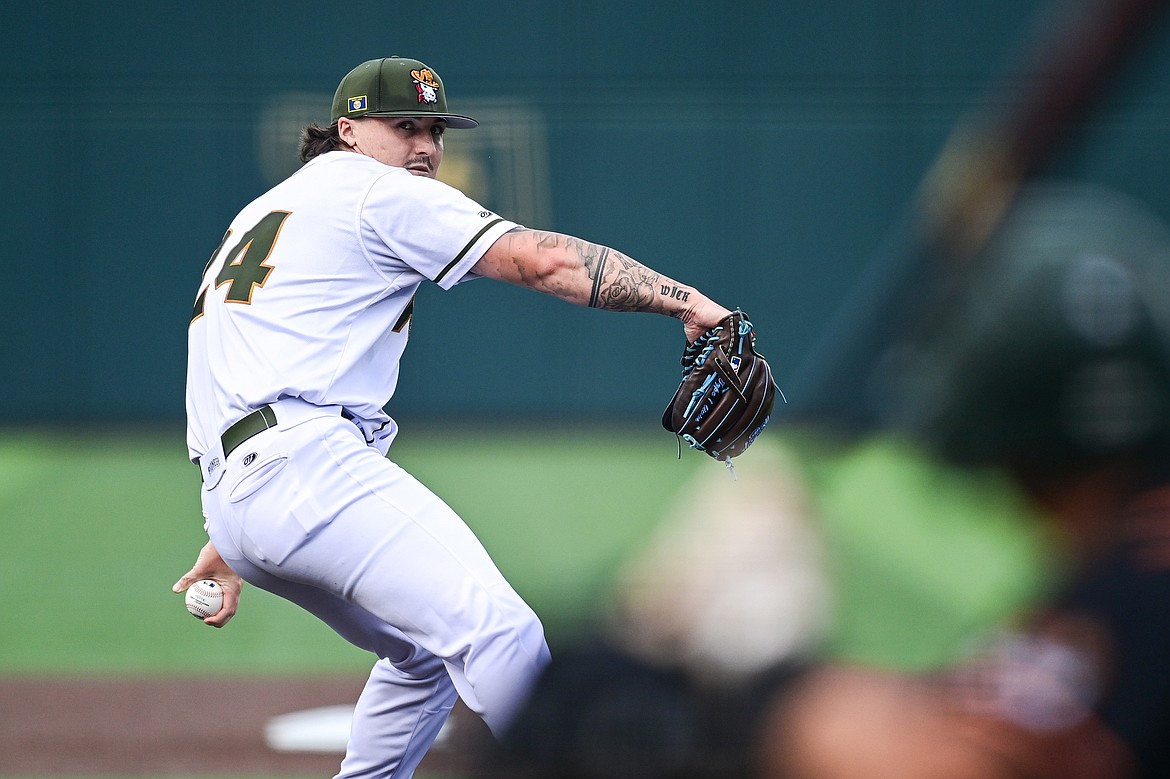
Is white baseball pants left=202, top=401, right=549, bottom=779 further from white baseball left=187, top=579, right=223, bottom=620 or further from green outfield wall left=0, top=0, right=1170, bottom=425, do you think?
green outfield wall left=0, top=0, right=1170, bottom=425

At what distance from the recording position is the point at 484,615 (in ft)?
8.93

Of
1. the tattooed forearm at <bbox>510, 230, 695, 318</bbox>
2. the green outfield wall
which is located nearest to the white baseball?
the tattooed forearm at <bbox>510, 230, 695, 318</bbox>

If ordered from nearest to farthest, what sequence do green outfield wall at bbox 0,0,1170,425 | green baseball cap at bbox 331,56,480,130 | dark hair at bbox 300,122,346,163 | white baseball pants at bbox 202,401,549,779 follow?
1. white baseball pants at bbox 202,401,549,779
2. green baseball cap at bbox 331,56,480,130
3. dark hair at bbox 300,122,346,163
4. green outfield wall at bbox 0,0,1170,425

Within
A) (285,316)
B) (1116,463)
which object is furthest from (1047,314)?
(285,316)

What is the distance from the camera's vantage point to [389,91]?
3.06 m

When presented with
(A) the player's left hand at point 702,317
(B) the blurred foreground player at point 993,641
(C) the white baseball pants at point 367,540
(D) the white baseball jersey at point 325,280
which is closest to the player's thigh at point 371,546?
(C) the white baseball pants at point 367,540

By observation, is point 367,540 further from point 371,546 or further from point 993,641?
point 993,641

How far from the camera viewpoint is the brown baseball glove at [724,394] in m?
2.84

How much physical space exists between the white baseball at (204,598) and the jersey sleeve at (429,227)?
3.14 ft

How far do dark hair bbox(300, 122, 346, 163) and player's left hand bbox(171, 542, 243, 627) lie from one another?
1011 mm

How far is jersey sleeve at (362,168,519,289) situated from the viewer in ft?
9.29

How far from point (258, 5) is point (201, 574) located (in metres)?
7.04

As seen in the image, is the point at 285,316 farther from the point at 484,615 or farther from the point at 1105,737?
the point at 1105,737

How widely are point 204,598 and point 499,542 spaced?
446 cm
